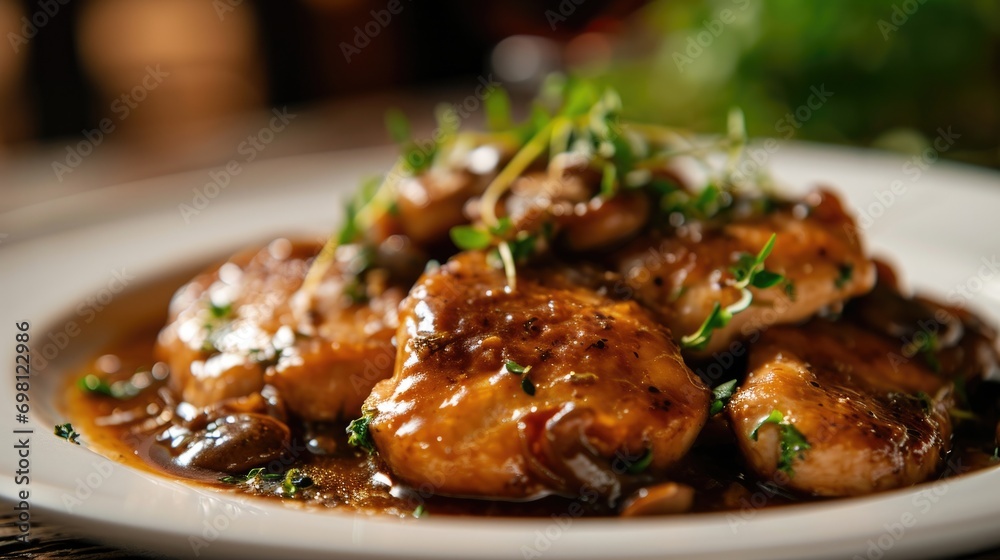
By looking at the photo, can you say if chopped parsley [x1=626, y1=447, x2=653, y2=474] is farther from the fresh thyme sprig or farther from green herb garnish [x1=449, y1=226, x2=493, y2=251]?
green herb garnish [x1=449, y1=226, x2=493, y2=251]

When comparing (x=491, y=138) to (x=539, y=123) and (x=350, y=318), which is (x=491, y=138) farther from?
(x=350, y=318)

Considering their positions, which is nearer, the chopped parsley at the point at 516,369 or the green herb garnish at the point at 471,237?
the chopped parsley at the point at 516,369

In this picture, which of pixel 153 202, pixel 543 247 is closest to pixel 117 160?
pixel 153 202

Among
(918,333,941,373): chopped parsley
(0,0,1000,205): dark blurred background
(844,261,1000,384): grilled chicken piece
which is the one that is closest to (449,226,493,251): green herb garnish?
(844,261,1000,384): grilled chicken piece

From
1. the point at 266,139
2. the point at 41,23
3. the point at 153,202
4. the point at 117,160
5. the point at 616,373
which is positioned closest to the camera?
the point at 616,373

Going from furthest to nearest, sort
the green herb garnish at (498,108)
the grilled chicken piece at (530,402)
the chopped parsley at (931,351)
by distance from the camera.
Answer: the green herb garnish at (498,108)
the chopped parsley at (931,351)
the grilled chicken piece at (530,402)

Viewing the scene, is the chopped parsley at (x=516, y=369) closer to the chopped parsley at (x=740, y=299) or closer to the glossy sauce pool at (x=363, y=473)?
the glossy sauce pool at (x=363, y=473)

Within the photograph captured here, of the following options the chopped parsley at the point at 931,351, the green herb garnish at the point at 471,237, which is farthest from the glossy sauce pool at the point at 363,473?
the green herb garnish at the point at 471,237
